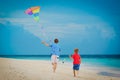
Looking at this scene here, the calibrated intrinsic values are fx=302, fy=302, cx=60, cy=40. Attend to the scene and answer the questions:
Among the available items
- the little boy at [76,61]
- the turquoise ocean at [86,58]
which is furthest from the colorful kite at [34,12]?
the little boy at [76,61]

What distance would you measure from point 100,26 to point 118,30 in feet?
1.60

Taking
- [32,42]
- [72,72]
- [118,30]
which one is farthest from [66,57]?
[118,30]

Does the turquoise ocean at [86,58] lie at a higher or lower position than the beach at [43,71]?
higher

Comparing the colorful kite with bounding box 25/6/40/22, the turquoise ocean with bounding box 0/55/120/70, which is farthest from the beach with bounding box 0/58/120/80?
the colorful kite with bounding box 25/6/40/22

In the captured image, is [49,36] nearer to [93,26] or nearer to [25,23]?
[25,23]

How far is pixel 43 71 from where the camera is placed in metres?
5.80

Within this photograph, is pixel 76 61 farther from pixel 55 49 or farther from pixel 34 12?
pixel 34 12

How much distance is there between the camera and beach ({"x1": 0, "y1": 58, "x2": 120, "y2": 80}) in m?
5.58

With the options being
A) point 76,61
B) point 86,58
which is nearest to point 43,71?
point 76,61

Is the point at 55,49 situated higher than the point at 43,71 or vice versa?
the point at 55,49

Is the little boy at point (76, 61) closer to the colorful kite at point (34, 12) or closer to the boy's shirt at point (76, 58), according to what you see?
the boy's shirt at point (76, 58)

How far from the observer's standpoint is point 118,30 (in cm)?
671

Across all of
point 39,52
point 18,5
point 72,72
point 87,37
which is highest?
point 18,5

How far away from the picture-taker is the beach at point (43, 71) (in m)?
5.58
